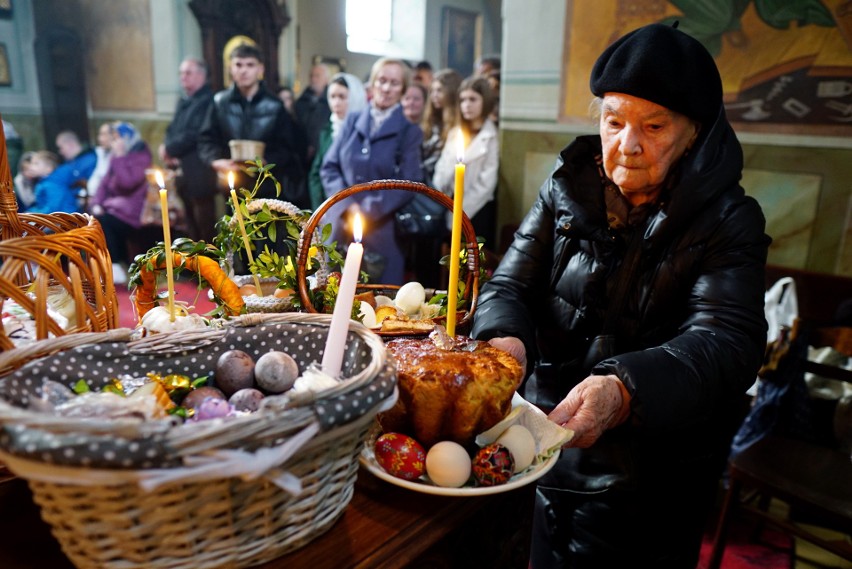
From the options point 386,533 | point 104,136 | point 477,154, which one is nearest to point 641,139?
point 386,533

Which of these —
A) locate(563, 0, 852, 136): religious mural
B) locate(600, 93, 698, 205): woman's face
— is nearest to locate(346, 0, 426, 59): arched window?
locate(563, 0, 852, 136): religious mural

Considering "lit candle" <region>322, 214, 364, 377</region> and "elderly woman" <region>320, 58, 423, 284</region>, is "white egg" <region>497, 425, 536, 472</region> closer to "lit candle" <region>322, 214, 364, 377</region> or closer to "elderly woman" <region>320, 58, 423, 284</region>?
"lit candle" <region>322, 214, 364, 377</region>

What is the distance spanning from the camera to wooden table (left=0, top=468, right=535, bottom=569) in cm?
81

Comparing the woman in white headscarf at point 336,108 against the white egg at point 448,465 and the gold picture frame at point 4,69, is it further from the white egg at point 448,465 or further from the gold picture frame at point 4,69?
the white egg at point 448,465

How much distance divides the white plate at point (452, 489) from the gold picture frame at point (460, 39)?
6949 millimetres

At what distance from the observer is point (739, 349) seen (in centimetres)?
136

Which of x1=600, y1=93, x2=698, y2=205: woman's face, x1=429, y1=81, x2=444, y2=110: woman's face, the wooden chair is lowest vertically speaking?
the wooden chair

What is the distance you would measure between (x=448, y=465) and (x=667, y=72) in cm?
102

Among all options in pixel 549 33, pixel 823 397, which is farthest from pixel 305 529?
pixel 549 33

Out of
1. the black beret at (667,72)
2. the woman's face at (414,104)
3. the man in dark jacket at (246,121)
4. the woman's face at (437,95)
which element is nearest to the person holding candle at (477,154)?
the woman's face at (437,95)

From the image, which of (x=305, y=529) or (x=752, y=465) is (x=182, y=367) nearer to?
(x=305, y=529)

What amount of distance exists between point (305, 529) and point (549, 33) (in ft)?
16.8

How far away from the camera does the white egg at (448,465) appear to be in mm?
937

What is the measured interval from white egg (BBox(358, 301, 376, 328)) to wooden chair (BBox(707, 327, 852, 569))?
165 cm
